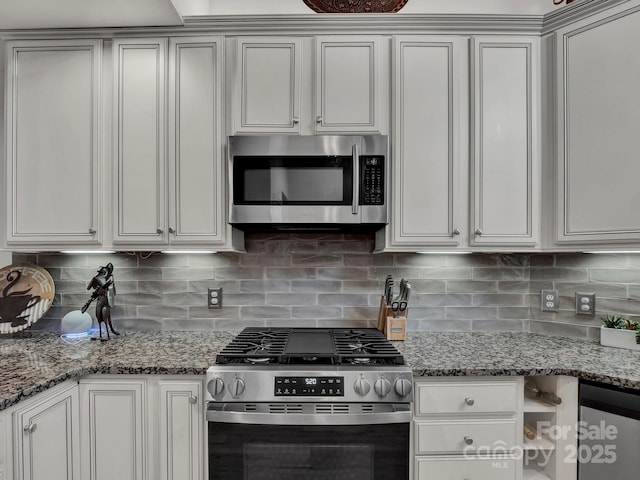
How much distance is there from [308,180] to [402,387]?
997 mm

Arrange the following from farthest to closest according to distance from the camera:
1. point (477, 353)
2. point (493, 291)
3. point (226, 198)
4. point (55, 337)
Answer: point (493, 291)
point (55, 337)
point (226, 198)
point (477, 353)

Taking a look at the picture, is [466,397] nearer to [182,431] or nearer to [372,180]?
[372,180]

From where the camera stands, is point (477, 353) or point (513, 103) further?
point (513, 103)

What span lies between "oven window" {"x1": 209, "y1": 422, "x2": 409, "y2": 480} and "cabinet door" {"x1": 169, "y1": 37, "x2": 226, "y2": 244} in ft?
2.96

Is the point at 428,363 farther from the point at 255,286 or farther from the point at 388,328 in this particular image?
the point at 255,286

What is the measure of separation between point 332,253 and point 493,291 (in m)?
0.95

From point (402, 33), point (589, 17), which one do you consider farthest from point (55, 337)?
point (589, 17)

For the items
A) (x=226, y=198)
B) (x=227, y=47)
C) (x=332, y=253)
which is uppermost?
(x=227, y=47)

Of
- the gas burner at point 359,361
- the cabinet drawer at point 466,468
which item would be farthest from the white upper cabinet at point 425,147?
the cabinet drawer at point 466,468

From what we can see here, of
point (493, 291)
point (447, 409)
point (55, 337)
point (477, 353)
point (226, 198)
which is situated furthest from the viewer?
point (493, 291)

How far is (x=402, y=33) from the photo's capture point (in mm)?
1827

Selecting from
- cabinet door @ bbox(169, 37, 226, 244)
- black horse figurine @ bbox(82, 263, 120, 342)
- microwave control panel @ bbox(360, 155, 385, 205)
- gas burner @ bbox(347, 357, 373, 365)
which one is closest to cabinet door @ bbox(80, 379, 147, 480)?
black horse figurine @ bbox(82, 263, 120, 342)

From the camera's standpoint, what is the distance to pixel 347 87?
182 cm

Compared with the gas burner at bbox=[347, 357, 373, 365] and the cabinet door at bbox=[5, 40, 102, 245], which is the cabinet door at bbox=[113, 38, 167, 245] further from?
the gas burner at bbox=[347, 357, 373, 365]
